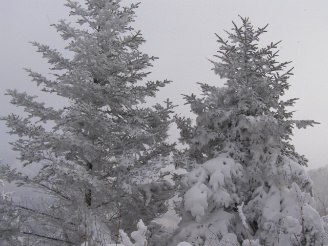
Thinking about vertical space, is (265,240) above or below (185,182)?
below

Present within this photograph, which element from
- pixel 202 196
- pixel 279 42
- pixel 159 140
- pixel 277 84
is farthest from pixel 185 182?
pixel 279 42

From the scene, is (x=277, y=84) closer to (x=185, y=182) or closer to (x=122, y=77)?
(x=185, y=182)

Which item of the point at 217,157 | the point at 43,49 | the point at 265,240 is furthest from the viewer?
the point at 43,49

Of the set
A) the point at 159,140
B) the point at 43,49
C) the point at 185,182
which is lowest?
the point at 185,182

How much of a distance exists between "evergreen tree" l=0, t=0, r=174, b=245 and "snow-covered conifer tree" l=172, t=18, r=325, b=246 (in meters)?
1.50

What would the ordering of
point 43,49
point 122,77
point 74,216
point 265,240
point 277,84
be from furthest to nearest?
point 122,77 → point 43,49 → point 277,84 → point 74,216 → point 265,240

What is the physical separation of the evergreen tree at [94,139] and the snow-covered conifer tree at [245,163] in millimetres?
1502

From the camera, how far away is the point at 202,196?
6.51m

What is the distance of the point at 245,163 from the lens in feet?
26.5

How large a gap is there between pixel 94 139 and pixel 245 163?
16.5 feet

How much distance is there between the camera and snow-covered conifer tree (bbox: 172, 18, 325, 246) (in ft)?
20.7

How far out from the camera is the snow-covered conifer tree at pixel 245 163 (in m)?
6.30

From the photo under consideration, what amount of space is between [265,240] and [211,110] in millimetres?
3936

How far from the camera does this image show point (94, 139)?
30.3ft
